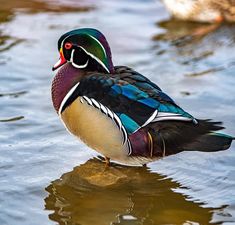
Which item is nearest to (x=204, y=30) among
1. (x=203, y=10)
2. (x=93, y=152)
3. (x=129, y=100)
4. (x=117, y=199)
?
(x=203, y=10)

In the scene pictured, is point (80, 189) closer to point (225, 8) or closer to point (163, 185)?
point (163, 185)

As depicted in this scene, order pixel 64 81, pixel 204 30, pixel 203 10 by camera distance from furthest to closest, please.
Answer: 1. pixel 203 10
2. pixel 204 30
3. pixel 64 81

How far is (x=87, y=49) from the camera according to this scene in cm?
514

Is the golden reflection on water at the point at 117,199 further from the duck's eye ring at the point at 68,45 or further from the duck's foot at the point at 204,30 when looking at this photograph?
the duck's foot at the point at 204,30

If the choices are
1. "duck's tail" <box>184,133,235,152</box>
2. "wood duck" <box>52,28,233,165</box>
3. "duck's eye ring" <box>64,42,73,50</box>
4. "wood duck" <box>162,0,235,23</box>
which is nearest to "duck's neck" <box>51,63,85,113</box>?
"wood duck" <box>52,28,233,165</box>

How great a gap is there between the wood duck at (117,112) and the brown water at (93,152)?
257mm

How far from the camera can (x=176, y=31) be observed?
8.86 m

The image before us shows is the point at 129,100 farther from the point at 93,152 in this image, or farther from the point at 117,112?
the point at 93,152

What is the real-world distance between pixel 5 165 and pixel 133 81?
3.16 feet

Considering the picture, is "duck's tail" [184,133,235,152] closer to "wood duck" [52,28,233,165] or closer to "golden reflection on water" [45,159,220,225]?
"wood duck" [52,28,233,165]

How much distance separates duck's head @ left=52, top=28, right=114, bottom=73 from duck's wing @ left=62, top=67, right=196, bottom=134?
0.45 ft

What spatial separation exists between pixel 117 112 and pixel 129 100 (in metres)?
0.10

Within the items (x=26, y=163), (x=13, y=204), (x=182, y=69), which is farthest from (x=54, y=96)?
(x=182, y=69)

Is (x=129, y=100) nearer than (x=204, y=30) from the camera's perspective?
Yes
